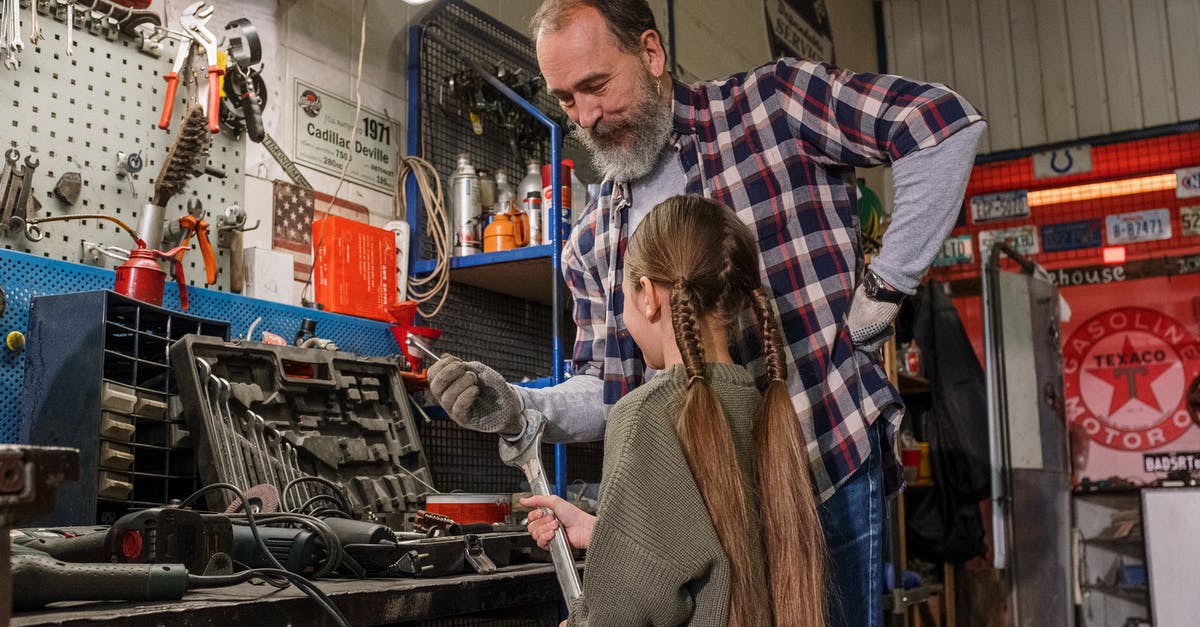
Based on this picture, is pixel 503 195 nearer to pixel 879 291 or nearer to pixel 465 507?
pixel 465 507

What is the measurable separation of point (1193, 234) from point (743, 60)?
2.86 metres

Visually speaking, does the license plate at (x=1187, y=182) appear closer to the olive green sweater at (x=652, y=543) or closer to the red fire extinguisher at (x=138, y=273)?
the olive green sweater at (x=652, y=543)

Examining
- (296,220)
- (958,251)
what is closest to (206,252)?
(296,220)

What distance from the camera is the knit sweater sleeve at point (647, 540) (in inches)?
46.8

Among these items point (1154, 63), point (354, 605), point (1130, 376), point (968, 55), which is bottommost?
point (354, 605)

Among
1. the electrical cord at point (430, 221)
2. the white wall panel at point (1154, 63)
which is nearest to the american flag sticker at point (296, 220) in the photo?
the electrical cord at point (430, 221)

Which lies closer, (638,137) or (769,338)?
(769,338)

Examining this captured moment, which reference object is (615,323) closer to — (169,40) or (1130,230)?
(169,40)

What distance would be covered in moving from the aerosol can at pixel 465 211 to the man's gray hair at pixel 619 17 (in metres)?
1.27

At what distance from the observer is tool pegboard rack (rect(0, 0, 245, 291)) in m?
1.99

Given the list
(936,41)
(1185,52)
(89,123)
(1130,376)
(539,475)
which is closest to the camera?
(539,475)

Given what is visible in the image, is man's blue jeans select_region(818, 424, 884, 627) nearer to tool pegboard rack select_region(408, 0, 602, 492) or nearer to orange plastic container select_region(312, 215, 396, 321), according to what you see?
tool pegboard rack select_region(408, 0, 602, 492)

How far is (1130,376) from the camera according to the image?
5.98 metres

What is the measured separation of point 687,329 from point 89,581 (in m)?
0.76
